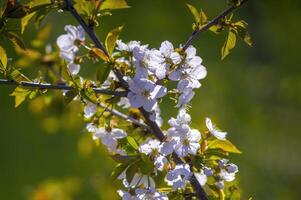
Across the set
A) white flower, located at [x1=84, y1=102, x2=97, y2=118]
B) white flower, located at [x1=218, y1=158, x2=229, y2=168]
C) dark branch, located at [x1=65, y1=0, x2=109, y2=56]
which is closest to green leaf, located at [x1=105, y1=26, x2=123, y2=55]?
dark branch, located at [x1=65, y1=0, x2=109, y2=56]

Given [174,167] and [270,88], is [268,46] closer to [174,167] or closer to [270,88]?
[270,88]

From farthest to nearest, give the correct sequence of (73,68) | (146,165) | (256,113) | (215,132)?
(256,113) → (73,68) → (215,132) → (146,165)

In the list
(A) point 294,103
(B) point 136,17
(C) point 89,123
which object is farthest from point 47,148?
(C) point 89,123

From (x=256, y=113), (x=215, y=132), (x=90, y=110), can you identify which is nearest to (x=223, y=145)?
(x=215, y=132)

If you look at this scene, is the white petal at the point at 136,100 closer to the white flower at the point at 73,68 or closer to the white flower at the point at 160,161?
the white flower at the point at 160,161

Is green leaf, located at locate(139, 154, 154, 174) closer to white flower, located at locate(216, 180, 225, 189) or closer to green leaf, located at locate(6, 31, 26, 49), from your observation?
white flower, located at locate(216, 180, 225, 189)

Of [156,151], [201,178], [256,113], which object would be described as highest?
[156,151]

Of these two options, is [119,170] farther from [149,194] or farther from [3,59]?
[3,59]

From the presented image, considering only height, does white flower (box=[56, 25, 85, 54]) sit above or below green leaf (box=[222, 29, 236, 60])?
below
